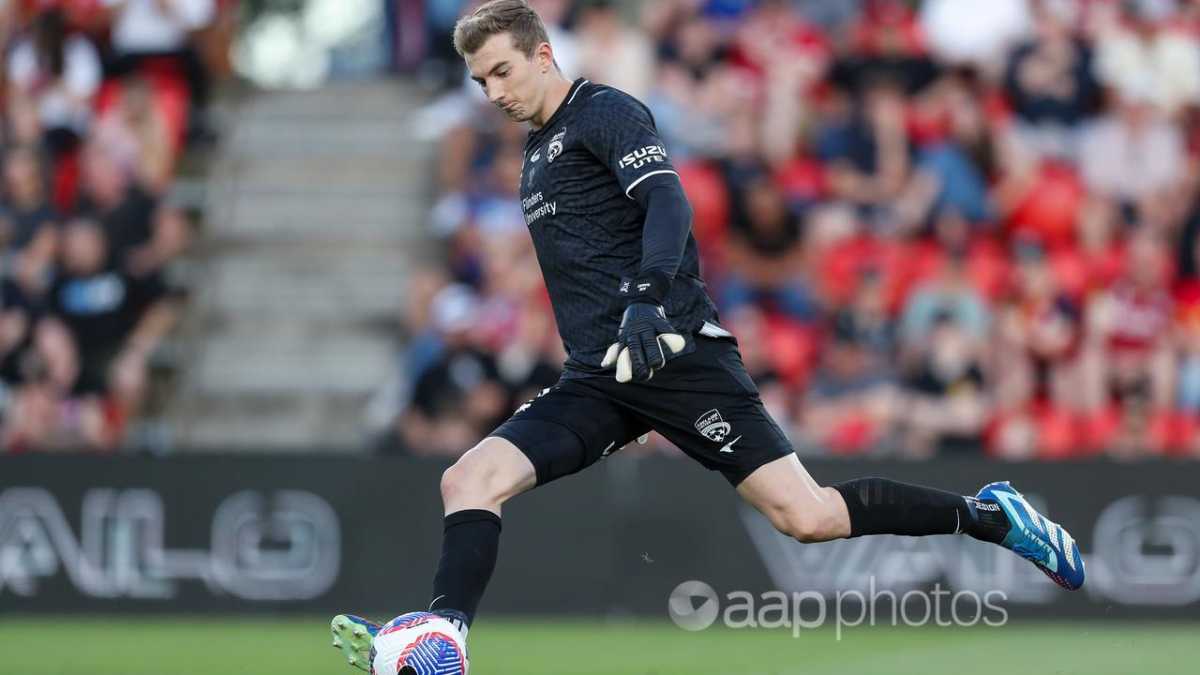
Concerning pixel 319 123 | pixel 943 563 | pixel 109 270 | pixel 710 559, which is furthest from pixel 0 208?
pixel 943 563

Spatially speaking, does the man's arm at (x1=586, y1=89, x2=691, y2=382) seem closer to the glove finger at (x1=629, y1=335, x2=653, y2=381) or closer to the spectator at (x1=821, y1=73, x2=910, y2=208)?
the glove finger at (x1=629, y1=335, x2=653, y2=381)

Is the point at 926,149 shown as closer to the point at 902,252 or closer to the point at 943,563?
the point at 902,252

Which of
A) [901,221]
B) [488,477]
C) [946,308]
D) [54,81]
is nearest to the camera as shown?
[488,477]

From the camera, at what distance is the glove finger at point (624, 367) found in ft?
21.7

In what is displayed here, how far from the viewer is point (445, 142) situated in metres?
15.9

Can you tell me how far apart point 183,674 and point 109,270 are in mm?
5964

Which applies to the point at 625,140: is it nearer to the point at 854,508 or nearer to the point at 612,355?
the point at 612,355

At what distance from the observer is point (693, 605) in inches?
493

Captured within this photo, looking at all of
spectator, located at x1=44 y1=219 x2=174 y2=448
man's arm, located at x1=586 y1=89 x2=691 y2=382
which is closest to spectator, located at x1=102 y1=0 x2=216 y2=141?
spectator, located at x1=44 y1=219 x2=174 y2=448

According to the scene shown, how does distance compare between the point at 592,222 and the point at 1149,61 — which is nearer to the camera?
the point at 592,222

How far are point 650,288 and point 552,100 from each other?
0.95 metres

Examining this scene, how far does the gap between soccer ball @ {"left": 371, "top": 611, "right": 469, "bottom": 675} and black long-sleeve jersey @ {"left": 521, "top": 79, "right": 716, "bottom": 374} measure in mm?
1214

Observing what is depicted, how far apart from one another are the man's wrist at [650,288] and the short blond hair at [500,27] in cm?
99

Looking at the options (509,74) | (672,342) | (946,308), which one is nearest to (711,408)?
(672,342)
